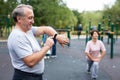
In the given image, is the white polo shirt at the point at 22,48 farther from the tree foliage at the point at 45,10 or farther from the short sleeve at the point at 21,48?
the tree foliage at the point at 45,10

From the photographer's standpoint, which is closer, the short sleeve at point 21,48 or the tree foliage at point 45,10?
the short sleeve at point 21,48

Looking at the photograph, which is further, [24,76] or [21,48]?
[24,76]

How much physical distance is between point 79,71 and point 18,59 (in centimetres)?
650

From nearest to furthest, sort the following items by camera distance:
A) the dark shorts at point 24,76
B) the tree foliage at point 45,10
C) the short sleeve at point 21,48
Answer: the short sleeve at point 21,48 → the dark shorts at point 24,76 → the tree foliage at point 45,10

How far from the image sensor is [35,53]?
357 cm

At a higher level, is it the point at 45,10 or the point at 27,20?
the point at 27,20

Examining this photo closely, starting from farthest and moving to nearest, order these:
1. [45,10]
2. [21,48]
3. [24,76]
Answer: [45,10] < [24,76] < [21,48]

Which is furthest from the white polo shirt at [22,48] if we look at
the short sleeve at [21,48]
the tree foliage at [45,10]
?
the tree foliage at [45,10]

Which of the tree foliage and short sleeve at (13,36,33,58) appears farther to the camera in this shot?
the tree foliage

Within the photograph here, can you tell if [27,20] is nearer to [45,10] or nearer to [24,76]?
[24,76]

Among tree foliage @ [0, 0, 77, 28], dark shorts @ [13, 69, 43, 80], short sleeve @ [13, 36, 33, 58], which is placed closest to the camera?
short sleeve @ [13, 36, 33, 58]

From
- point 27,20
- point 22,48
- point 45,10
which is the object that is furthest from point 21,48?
point 45,10

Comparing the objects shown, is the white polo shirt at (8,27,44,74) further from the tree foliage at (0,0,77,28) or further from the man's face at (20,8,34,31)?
the tree foliage at (0,0,77,28)

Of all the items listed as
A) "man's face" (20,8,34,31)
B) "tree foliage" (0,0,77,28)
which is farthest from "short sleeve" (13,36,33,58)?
"tree foliage" (0,0,77,28)
